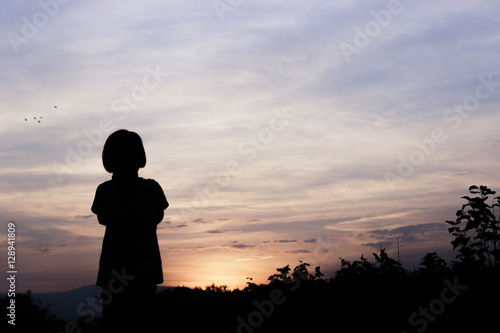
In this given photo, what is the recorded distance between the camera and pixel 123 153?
512 cm

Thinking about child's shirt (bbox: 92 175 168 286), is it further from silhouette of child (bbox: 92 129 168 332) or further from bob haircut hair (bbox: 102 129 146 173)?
bob haircut hair (bbox: 102 129 146 173)

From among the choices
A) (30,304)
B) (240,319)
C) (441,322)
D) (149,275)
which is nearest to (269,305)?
(240,319)

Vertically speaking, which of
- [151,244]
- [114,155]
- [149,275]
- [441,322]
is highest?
[114,155]

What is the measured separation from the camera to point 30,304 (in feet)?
28.5

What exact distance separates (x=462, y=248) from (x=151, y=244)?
4803 mm

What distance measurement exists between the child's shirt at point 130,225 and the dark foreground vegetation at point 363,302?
71 cm

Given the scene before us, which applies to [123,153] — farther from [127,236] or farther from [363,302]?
[363,302]

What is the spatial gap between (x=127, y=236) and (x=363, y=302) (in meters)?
3.65

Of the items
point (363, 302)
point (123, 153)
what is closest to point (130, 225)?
point (123, 153)

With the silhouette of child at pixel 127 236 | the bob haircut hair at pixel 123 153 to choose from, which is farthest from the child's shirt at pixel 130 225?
the bob haircut hair at pixel 123 153

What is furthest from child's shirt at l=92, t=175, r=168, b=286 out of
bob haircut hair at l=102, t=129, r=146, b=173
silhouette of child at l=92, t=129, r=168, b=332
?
bob haircut hair at l=102, t=129, r=146, b=173

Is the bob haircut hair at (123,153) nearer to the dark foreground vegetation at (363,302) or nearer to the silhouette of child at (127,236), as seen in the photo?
the silhouette of child at (127,236)

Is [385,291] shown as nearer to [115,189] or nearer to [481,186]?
[481,186]

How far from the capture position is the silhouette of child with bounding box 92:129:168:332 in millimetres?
4918
